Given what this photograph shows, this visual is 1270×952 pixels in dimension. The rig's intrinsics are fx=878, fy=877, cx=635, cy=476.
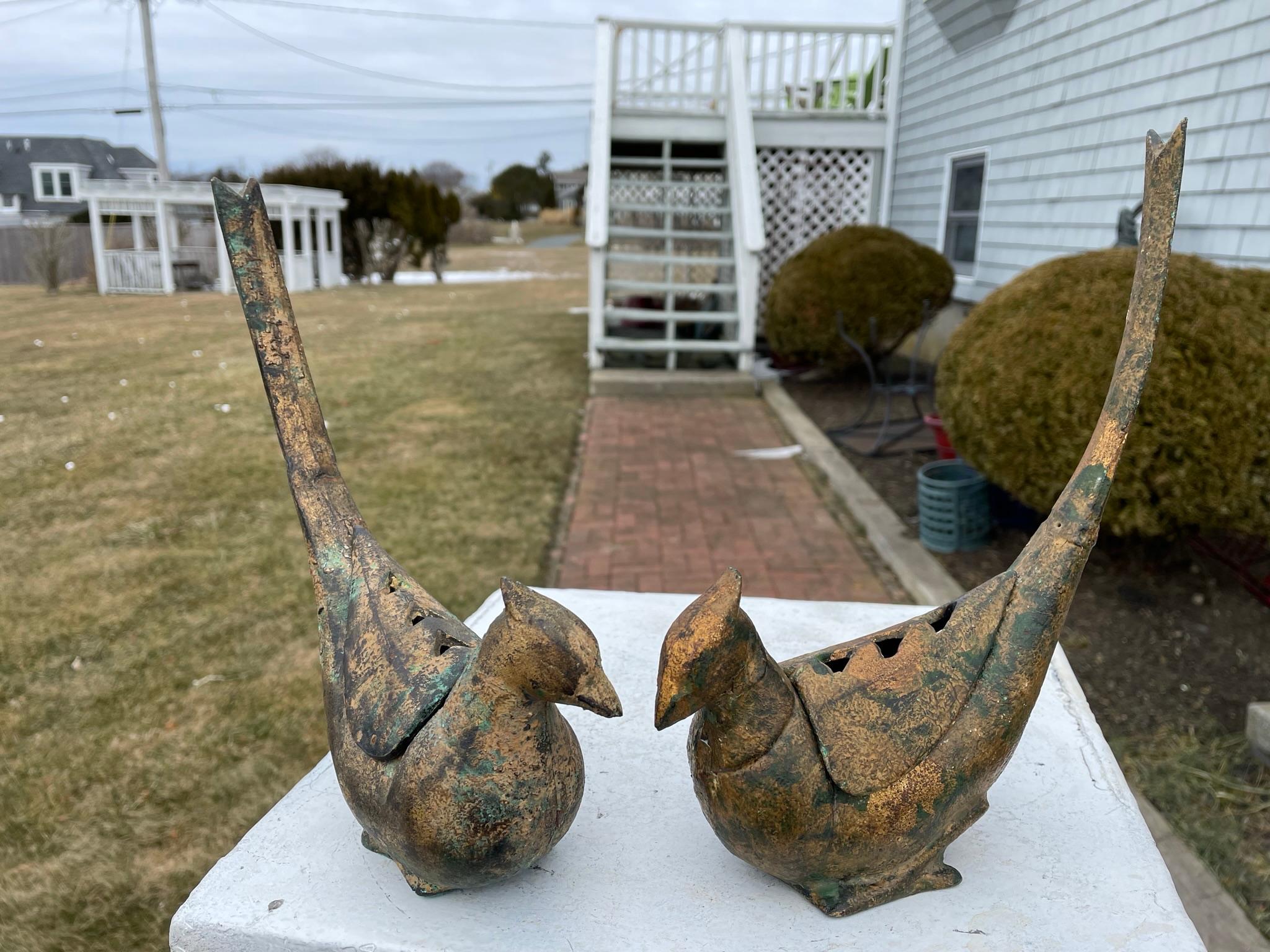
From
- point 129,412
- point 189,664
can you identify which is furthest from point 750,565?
point 129,412

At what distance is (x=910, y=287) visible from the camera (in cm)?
813

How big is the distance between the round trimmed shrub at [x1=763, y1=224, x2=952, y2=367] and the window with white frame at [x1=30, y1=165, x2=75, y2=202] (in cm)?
4119

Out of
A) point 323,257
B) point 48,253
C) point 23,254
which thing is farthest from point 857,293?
point 23,254

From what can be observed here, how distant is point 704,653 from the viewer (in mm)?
1165

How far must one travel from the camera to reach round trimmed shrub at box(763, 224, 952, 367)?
26.6 ft

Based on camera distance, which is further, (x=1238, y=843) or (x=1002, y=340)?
(x=1002, y=340)

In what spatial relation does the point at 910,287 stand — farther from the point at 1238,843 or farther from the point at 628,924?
the point at 628,924

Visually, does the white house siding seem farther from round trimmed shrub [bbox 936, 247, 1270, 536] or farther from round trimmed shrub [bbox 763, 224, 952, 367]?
round trimmed shrub [bbox 936, 247, 1270, 536]

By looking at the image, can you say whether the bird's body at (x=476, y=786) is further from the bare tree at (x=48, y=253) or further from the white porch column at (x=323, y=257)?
the bare tree at (x=48, y=253)

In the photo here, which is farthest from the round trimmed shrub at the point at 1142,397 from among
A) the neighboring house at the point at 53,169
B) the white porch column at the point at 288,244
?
the neighboring house at the point at 53,169

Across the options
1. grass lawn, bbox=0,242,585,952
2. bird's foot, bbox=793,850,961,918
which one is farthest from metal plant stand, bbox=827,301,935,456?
bird's foot, bbox=793,850,961,918

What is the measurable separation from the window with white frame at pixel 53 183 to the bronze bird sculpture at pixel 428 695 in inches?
1796

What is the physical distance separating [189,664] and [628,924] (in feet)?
9.37

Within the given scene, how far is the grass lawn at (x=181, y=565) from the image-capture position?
8.68 feet
